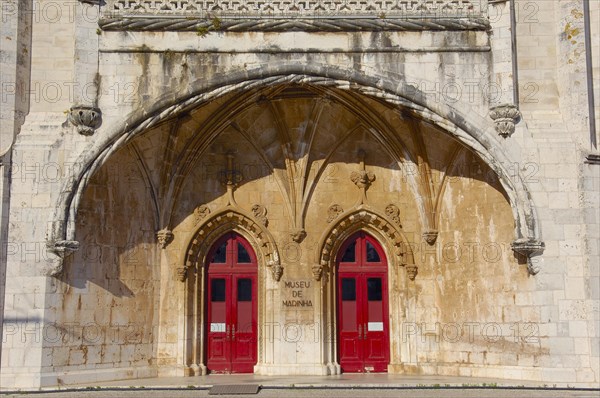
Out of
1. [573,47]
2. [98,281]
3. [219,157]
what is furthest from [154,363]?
[573,47]

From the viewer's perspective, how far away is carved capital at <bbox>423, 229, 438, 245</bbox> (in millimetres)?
14742

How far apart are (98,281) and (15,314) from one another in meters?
1.59

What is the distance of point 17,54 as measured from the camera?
13.1m

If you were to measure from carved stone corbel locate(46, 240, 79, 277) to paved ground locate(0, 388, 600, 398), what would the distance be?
189 cm

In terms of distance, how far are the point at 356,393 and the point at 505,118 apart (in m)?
5.01

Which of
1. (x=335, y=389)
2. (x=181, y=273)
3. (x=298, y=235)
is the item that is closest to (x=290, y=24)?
(x=298, y=235)

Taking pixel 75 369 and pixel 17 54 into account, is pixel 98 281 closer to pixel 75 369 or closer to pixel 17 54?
pixel 75 369

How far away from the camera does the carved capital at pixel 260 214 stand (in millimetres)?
15055

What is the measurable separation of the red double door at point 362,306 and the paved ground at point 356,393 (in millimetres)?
2888

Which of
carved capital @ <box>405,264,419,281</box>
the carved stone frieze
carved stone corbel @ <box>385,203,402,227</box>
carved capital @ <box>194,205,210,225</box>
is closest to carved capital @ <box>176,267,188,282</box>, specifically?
carved capital @ <box>194,205,210,225</box>

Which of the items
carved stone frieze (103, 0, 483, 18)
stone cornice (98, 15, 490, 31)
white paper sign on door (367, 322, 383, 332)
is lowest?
white paper sign on door (367, 322, 383, 332)

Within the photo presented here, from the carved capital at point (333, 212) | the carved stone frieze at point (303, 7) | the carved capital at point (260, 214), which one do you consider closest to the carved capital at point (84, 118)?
the carved stone frieze at point (303, 7)

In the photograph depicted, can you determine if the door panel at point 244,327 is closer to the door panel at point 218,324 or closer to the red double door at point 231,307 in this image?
the red double door at point 231,307

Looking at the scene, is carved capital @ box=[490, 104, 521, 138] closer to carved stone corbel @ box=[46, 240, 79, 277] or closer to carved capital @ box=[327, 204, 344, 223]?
carved capital @ box=[327, 204, 344, 223]
